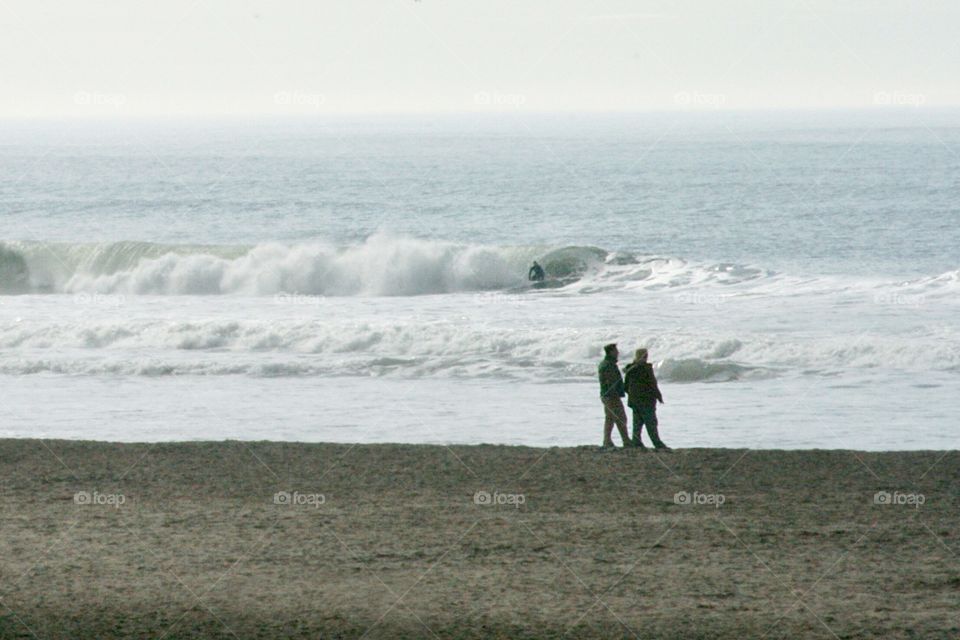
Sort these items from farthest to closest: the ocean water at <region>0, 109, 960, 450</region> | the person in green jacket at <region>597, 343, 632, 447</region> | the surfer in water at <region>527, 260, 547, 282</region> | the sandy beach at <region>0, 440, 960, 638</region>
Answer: the surfer in water at <region>527, 260, 547, 282</region>, the ocean water at <region>0, 109, 960, 450</region>, the person in green jacket at <region>597, 343, 632, 447</region>, the sandy beach at <region>0, 440, 960, 638</region>

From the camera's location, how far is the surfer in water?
1738 inches

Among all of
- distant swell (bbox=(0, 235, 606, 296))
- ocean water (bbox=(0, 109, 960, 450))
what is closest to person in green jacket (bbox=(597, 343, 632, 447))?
ocean water (bbox=(0, 109, 960, 450))

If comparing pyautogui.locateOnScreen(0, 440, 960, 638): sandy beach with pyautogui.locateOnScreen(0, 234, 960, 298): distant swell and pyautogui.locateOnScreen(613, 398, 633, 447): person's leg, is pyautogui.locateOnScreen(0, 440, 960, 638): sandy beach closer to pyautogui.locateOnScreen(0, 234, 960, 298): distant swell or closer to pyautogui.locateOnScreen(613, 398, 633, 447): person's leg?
pyautogui.locateOnScreen(613, 398, 633, 447): person's leg

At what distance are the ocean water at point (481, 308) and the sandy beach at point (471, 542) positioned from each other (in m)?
3.11

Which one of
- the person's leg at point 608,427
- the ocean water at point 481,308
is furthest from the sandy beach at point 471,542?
the ocean water at point 481,308

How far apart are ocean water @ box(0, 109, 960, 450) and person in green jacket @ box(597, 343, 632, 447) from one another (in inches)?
61.1

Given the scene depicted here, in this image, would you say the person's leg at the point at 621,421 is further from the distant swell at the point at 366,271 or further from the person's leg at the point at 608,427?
the distant swell at the point at 366,271

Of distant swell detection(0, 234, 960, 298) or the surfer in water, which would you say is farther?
the surfer in water

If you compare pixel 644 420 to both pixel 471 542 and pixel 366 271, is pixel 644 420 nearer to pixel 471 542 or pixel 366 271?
pixel 471 542

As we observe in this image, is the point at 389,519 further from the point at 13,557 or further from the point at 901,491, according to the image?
the point at 901,491

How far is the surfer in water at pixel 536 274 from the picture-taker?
44156 mm

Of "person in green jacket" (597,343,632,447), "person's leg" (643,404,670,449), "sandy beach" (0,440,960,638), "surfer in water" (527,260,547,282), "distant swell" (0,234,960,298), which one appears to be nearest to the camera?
"sandy beach" (0,440,960,638)

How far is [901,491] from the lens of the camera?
1372 centimetres

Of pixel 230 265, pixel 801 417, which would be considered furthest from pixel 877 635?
pixel 230 265
